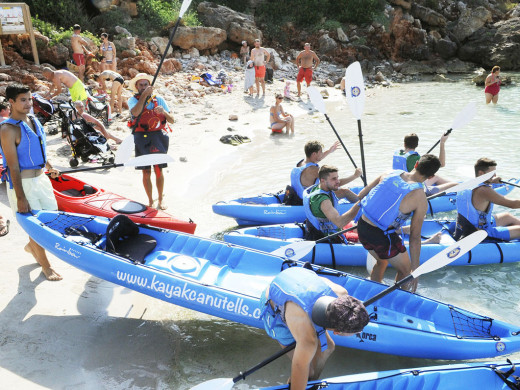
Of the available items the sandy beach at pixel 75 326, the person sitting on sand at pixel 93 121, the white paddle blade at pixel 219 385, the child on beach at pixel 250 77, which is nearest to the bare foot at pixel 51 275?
the sandy beach at pixel 75 326

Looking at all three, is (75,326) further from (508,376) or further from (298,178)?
(508,376)

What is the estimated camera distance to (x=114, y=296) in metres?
4.43

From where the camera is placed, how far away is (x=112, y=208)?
17.7ft

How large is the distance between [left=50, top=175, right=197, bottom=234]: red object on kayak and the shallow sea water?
762mm

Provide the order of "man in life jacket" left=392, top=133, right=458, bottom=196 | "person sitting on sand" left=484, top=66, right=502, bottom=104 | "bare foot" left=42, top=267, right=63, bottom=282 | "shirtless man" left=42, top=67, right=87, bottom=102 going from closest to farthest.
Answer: "bare foot" left=42, top=267, right=63, bottom=282 < "man in life jacket" left=392, top=133, right=458, bottom=196 < "shirtless man" left=42, top=67, right=87, bottom=102 < "person sitting on sand" left=484, top=66, right=502, bottom=104

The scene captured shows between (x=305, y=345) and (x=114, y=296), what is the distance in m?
2.56

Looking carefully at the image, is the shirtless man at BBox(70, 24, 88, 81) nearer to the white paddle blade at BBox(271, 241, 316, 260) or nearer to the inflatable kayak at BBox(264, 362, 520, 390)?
the white paddle blade at BBox(271, 241, 316, 260)

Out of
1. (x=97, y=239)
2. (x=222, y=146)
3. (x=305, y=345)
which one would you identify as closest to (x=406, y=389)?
(x=305, y=345)

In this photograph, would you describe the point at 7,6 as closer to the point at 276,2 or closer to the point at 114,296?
the point at 114,296

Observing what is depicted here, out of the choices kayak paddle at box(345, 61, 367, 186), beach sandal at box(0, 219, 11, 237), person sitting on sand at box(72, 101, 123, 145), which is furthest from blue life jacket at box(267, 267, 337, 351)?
person sitting on sand at box(72, 101, 123, 145)

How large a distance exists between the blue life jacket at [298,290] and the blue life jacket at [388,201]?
54.2 inches

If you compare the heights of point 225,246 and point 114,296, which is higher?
point 225,246

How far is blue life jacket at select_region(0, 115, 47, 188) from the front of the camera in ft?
13.1

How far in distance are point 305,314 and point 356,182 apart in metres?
5.44
